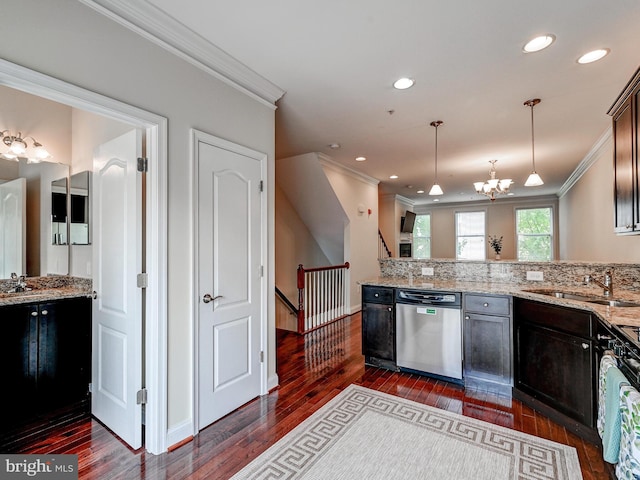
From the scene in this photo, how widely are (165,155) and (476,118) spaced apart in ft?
10.6

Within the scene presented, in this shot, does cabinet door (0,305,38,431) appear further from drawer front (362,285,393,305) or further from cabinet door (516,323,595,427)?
cabinet door (516,323,595,427)

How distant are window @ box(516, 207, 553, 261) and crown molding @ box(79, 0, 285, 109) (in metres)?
9.17

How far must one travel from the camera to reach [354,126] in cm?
373

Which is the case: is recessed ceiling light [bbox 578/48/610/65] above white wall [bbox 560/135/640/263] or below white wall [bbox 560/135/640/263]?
above

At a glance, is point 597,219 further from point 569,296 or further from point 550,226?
point 550,226

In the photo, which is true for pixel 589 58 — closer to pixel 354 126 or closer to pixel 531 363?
pixel 354 126

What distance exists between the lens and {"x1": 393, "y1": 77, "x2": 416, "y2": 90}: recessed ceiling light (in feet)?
8.77

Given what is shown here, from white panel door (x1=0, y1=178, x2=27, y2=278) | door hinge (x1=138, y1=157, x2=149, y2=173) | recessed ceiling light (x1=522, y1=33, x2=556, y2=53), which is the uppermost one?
recessed ceiling light (x1=522, y1=33, x2=556, y2=53)

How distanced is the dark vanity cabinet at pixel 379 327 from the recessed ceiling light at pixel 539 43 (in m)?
2.31

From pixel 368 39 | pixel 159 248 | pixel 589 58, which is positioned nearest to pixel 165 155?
pixel 159 248

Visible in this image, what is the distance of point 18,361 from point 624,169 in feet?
15.4

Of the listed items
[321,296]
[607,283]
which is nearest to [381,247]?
[321,296]

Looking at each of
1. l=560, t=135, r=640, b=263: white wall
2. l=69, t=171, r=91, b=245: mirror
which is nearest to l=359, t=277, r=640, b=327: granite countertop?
l=560, t=135, r=640, b=263: white wall

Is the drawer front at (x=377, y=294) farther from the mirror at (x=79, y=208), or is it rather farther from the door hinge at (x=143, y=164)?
the mirror at (x=79, y=208)
